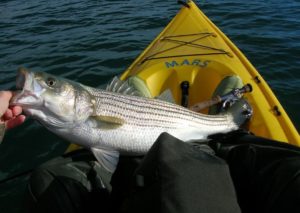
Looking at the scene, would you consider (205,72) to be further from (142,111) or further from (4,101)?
(4,101)

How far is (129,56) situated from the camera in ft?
28.0

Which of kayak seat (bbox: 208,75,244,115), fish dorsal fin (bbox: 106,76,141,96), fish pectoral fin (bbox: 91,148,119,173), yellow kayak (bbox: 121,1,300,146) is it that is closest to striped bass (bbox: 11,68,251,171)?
fish pectoral fin (bbox: 91,148,119,173)

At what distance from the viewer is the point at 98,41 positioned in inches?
382

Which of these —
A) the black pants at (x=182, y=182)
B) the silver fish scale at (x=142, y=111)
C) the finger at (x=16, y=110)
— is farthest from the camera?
the silver fish scale at (x=142, y=111)

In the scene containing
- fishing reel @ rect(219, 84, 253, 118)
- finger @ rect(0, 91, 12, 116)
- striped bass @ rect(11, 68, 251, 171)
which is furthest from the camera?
fishing reel @ rect(219, 84, 253, 118)

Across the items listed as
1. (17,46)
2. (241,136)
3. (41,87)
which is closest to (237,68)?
(241,136)

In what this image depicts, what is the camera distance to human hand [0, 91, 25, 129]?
279 centimetres

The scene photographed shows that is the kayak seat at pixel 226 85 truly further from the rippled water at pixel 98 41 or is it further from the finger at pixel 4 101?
the finger at pixel 4 101

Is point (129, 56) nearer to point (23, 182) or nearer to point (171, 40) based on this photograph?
point (171, 40)

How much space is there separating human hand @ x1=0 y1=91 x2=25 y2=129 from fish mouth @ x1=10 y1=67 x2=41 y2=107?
5 centimetres

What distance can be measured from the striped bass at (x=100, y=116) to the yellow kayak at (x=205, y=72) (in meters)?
1.07

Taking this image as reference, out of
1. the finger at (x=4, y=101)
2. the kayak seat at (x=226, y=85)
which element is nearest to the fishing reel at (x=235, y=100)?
the kayak seat at (x=226, y=85)

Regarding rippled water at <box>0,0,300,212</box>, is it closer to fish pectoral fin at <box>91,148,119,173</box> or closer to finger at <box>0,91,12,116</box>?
fish pectoral fin at <box>91,148,119,173</box>

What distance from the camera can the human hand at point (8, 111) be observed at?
2795 mm
